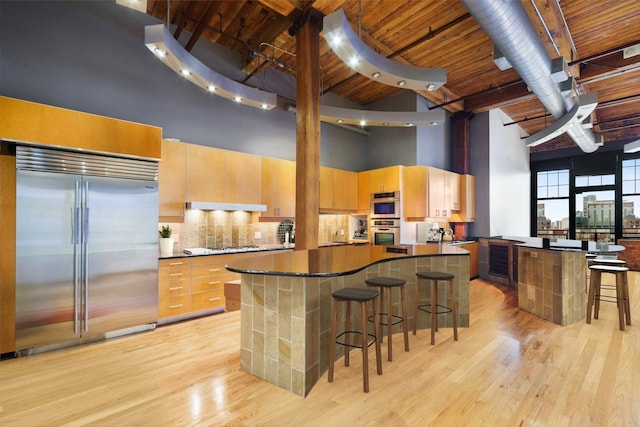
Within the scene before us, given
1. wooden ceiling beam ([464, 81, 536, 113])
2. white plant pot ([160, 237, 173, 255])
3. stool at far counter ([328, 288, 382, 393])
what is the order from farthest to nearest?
wooden ceiling beam ([464, 81, 536, 113]) → white plant pot ([160, 237, 173, 255]) → stool at far counter ([328, 288, 382, 393])

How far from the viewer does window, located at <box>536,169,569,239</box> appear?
9.01 metres

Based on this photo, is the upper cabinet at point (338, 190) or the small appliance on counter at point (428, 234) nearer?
the upper cabinet at point (338, 190)

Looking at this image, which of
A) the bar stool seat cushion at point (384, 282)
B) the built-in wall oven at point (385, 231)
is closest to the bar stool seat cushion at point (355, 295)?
the bar stool seat cushion at point (384, 282)

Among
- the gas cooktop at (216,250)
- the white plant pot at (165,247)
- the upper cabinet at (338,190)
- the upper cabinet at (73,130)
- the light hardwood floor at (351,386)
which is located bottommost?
the light hardwood floor at (351,386)

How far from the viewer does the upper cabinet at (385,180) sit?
19.9 feet

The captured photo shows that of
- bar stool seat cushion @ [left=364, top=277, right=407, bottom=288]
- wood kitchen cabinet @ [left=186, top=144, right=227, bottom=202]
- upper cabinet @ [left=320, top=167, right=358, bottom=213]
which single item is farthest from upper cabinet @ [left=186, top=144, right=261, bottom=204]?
bar stool seat cushion @ [left=364, top=277, right=407, bottom=288]

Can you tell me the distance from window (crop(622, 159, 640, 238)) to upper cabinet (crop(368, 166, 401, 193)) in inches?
276

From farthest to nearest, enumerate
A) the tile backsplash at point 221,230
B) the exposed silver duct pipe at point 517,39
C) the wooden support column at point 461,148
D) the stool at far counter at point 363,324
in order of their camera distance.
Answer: the wooden support column at point 461,148
the tile backsplash at point 221,230
the exposed silver duct pipe at point 517,39
the stool at far counter at point 363,324

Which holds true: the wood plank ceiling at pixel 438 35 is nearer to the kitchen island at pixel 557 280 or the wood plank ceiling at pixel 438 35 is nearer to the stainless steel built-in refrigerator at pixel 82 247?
the stainless steel built-in refrigerator at pixel 82 247

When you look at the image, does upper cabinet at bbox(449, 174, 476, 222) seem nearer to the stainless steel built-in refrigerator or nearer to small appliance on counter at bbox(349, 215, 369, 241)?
small appliance on counter at bbox(349, 215, 369, 241)

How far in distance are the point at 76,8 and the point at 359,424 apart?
5.30 metres

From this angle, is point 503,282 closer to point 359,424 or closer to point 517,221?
point 517,221

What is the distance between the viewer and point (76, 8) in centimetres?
371

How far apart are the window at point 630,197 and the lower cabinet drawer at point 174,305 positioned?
35.4 feet
